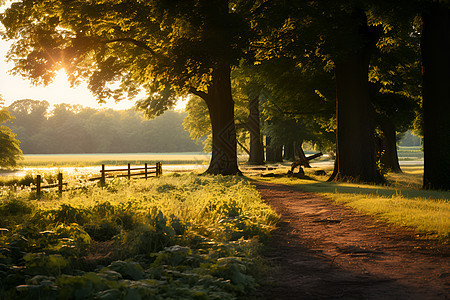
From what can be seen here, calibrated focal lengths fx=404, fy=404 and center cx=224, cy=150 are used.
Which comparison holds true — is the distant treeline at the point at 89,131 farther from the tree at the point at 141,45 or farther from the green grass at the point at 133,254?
the green grass at the point at 133,254

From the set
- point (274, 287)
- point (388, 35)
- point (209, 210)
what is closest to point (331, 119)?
point (388, 35)

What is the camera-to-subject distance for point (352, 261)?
21.3ft

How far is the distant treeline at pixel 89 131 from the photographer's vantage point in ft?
388

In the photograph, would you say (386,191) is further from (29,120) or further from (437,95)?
(29,120)

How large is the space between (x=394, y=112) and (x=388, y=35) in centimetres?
Result: 719

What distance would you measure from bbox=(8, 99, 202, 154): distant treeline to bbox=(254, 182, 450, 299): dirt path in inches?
4613

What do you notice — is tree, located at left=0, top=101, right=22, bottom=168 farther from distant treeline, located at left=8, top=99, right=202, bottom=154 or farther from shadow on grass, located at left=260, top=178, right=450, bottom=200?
distant treeline, located at left=8, top=99, right=202, bottom=154

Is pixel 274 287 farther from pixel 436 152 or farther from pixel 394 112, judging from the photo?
pixel 394 112

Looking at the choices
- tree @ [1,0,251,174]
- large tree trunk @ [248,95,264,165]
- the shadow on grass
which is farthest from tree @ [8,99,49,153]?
the shadow on grass

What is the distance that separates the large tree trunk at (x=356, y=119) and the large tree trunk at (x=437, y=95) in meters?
3.84

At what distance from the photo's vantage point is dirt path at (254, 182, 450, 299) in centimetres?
507

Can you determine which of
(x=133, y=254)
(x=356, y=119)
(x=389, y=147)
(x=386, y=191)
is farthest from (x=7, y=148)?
(x=133, y=254)

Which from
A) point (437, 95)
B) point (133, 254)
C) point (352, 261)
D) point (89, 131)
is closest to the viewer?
point (133, 254)

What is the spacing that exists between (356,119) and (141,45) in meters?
13.0
